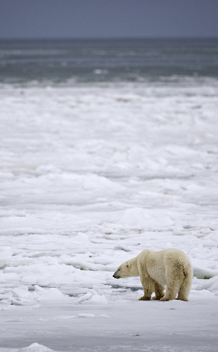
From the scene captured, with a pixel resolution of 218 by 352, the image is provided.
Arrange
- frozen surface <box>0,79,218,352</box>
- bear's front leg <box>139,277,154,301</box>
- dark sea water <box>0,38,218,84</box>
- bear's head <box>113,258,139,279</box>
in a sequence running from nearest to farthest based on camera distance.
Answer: frozen surface <box>0,79,218,352</box> → bear's front leg <box>139,277,154,301</box> → bear's head <box>113,258,139,279</box> → dark sea water <box>0,38,218,84</box>

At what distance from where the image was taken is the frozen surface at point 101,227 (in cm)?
238

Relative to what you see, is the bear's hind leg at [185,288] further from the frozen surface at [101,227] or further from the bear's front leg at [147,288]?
the bear's front leg at [147,288]

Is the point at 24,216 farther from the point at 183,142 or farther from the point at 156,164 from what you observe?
the point at 183,142

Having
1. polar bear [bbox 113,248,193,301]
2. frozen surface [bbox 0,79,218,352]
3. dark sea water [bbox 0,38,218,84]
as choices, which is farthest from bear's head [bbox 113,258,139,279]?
dark sea water [bbox 0,38,218,84]

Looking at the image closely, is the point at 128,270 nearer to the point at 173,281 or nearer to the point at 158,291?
the point at 158,291

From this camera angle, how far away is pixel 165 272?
2.70 m

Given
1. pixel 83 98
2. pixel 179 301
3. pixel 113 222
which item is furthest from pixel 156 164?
pixel 83 98

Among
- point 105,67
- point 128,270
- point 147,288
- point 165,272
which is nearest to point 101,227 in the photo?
point 128,270

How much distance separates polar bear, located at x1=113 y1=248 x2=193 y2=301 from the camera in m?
2.66

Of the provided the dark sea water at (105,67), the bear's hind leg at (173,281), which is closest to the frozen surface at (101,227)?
the bear's hind leg at (173,281)

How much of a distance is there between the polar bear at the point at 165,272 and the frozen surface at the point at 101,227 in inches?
3.5

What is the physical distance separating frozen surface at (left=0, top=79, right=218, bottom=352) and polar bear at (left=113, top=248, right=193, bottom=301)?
88 millimetres

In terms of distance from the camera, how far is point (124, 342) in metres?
2.19

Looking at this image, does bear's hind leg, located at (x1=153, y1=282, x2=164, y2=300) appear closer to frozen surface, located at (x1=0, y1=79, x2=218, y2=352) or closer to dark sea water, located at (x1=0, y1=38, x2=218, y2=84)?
frozen surface, located at (x1=0, y1=79, x2=218, y2=352)
